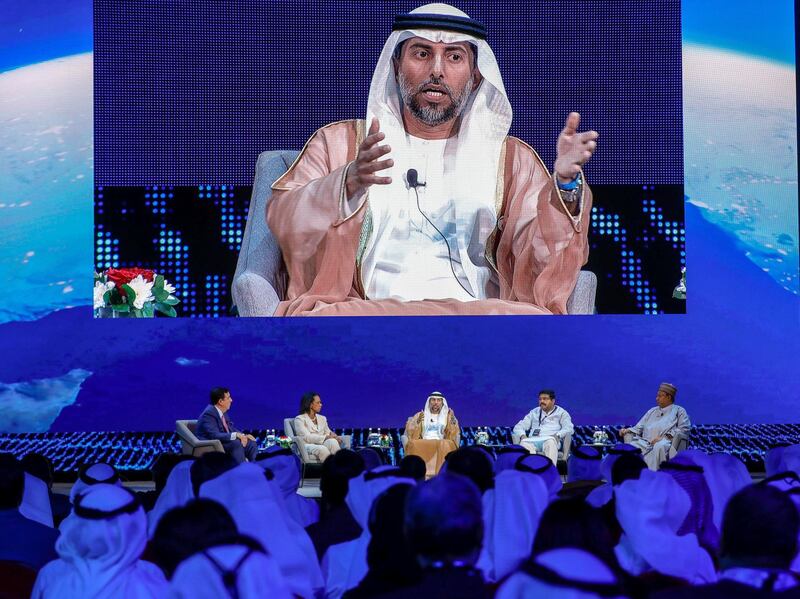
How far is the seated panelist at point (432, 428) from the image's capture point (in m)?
8.48

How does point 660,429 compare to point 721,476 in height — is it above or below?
below

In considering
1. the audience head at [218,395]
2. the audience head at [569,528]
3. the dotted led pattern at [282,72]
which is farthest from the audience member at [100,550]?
the dotted led pattern at [282,72]

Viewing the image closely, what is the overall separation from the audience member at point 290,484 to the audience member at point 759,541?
6.22ft

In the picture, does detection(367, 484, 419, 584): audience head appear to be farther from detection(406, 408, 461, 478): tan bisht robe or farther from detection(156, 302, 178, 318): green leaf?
detection(156, 302, 178, 318): green leaf

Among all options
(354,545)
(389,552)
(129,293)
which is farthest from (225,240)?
(389,552)

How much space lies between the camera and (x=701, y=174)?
960 centimetres

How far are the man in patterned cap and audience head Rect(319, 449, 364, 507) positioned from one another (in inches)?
189

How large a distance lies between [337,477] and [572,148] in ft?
16.9

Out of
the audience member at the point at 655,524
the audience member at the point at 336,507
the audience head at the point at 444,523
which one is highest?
the audience head at the point at 444,523

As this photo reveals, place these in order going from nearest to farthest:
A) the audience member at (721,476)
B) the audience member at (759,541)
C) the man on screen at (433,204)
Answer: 1. the audience member at (759,541)
2. the audience member at (721,476)
3. the man on screen at (433,204)

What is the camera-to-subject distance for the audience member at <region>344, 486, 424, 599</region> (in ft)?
8.53

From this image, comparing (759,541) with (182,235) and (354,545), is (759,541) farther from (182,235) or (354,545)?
(182,235)

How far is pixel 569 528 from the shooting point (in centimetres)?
240

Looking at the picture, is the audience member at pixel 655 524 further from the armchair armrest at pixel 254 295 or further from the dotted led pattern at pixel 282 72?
the dotted led pattern at pixel 282 72
